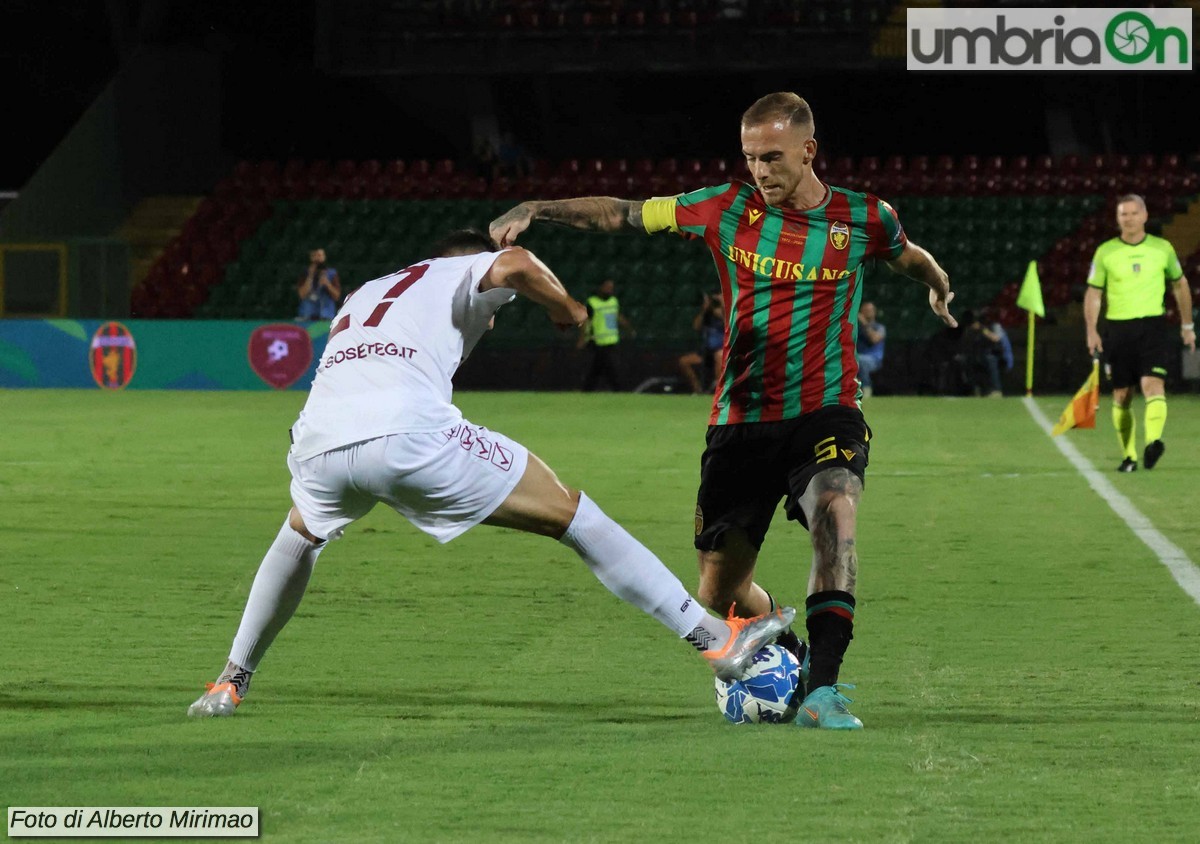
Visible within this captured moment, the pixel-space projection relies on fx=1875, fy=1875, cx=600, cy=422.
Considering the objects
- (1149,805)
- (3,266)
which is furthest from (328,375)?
(3,266)

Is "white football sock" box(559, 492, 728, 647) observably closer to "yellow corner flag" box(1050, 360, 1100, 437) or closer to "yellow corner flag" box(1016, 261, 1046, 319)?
"yellow corner flag" box(1050, 360, 1100, 437)

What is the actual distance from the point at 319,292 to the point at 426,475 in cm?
2254

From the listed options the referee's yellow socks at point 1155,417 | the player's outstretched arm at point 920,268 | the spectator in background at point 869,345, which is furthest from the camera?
the spectator in background at point 869,345

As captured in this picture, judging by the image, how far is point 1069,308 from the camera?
93.4ft

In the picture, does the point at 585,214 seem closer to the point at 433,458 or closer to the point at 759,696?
the point at 433,458

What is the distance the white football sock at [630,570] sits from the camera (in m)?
5.32

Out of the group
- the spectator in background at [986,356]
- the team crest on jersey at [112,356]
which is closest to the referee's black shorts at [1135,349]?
the spectator in background at [986,356]

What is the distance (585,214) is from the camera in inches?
230

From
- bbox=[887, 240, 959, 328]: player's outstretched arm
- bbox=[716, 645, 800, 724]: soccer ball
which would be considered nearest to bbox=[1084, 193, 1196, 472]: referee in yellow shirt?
bbox=[887, 240, 959, 328]: player's outstretched arm

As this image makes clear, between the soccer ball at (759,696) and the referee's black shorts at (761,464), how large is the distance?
53cm

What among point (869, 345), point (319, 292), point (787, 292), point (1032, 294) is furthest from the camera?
point (319, 292)

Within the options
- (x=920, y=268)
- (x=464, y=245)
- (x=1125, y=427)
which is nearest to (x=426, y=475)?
(x=464, y=245)

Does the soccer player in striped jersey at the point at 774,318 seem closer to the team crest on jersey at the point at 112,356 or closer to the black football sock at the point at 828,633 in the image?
the black football sock at the point at 828,633

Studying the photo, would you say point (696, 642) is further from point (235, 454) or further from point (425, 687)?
point (235, 454)
